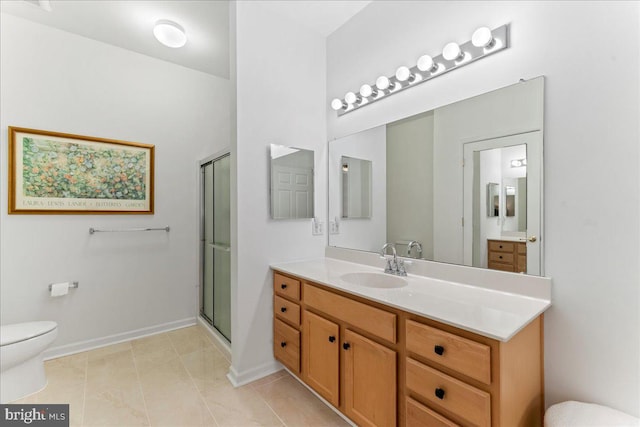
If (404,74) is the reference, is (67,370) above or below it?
below

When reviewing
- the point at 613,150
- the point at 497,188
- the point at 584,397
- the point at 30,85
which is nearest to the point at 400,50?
the point at 497,188

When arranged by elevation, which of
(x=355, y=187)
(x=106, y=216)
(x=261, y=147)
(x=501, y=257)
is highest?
(x=261, y=147)

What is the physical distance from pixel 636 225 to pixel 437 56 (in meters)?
1.21

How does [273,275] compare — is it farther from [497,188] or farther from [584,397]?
[584,397]

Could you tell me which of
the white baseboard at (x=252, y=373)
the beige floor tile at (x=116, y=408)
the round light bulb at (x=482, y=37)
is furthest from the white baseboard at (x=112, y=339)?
the round light bulb at (x=482, y=37)

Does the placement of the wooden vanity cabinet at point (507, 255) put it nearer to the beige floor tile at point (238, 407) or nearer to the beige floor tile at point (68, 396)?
the beige floor tile at point (238, 407)

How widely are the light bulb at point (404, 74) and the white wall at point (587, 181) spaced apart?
44 centimetres

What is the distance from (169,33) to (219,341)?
2.63 meters

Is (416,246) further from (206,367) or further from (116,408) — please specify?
(116,408)

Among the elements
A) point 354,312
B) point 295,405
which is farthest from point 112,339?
point 354,312

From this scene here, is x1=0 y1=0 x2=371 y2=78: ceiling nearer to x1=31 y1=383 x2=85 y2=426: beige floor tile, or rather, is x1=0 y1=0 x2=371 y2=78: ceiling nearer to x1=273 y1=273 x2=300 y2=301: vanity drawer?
x1=273 y1=273 x2=300 y2=301: vanity drawer

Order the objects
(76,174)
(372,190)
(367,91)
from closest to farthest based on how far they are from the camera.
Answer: (367,91)
(372,190)
(76,174)

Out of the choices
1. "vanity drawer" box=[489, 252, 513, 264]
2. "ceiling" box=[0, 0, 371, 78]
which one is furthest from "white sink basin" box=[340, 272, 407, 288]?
"ceiling" box=[0, 0, 371, 78]

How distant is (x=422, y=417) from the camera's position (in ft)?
3.72
